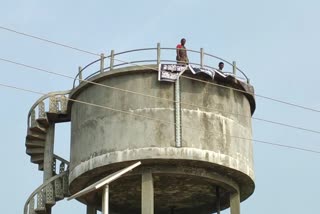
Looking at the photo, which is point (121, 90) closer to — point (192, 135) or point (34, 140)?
point (192, 135)

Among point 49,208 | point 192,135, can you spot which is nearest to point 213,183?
point 192,135

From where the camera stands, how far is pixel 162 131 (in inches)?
1093

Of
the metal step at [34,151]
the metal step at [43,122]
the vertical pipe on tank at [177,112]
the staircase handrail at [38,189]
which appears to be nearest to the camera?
the vertical pipe on tank at [177,112]

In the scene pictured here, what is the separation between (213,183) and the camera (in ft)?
94.6

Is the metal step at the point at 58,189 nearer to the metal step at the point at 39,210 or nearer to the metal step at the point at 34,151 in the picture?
the metal step at the point at 39,210

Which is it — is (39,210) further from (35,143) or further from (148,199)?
(148,199)

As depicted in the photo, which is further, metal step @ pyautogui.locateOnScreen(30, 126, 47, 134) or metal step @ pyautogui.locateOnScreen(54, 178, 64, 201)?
metal step @ pyautogui.locateOnScreen(30, 126, 47, 134)

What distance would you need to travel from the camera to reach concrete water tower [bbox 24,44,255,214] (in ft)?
90.8

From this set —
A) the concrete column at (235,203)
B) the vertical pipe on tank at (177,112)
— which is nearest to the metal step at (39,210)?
Answer: the vertical pipe on tank at (177,112)

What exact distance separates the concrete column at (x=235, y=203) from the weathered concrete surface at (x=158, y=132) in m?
0.54

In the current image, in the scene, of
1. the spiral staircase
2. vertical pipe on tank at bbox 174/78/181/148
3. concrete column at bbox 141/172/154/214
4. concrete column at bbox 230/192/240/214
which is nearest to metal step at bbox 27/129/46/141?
the spiral staircase

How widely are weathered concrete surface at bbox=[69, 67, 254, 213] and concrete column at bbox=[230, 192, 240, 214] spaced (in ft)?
1.76

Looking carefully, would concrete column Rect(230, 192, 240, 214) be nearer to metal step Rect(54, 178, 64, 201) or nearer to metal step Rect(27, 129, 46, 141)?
metal step Rect(54, 178, 64, 201)

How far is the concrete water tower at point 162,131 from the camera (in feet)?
90.8
